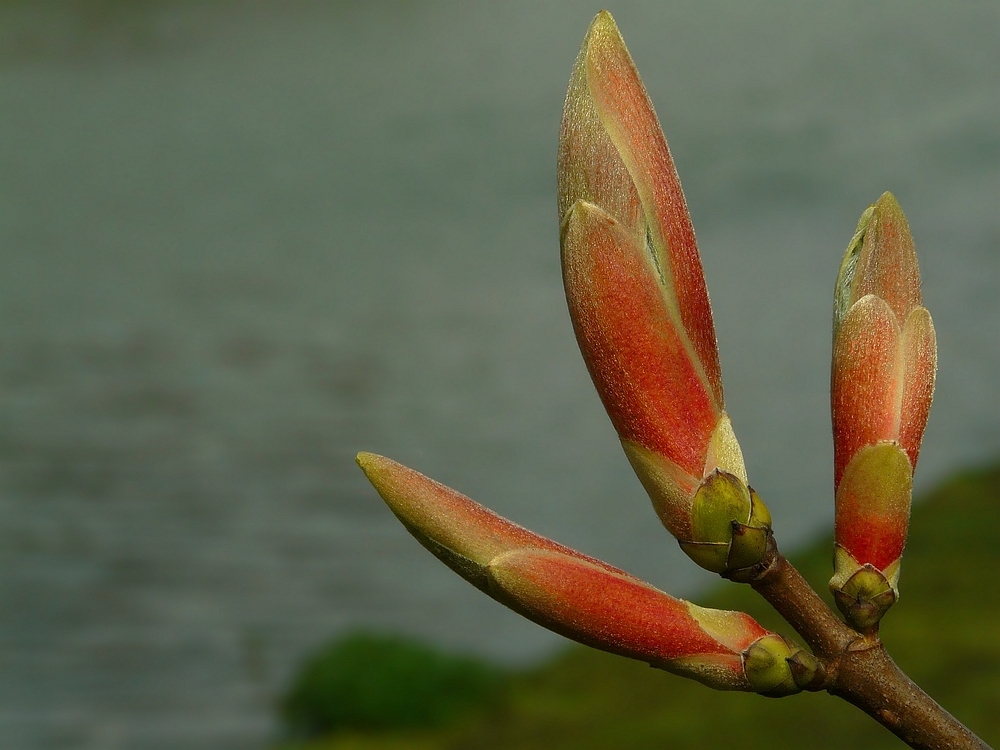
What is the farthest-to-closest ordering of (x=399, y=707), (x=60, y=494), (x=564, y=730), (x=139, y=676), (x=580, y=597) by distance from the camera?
(x=60, y=494)
(x=139, y=676)
(x=399, y=707)
(x=564, y=730)
(x=580, y=597)

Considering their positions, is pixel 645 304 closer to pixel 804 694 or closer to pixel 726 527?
pixel 726 527

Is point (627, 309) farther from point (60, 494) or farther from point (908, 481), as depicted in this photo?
point (60, 494)

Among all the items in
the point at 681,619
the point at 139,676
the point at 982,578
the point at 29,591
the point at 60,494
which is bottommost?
the point at 681,619

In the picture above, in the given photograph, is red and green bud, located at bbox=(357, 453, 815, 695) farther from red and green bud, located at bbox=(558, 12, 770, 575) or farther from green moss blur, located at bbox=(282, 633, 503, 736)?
green moss blur, located at bbox=(282, 633, 503, 736)

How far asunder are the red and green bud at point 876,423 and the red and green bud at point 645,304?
2cm

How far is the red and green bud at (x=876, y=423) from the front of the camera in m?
0.25

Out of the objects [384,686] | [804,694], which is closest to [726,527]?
[804,694]

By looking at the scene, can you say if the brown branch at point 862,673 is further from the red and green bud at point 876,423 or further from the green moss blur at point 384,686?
the green moss blur at point 384,686

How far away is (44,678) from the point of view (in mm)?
3090

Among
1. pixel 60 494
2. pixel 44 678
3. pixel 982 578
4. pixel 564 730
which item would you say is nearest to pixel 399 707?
pixel 564 730

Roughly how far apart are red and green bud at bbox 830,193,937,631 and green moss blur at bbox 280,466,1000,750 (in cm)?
127

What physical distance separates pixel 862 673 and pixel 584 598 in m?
0.06

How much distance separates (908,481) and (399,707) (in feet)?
6.49

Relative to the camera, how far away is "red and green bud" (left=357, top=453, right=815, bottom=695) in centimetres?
23
